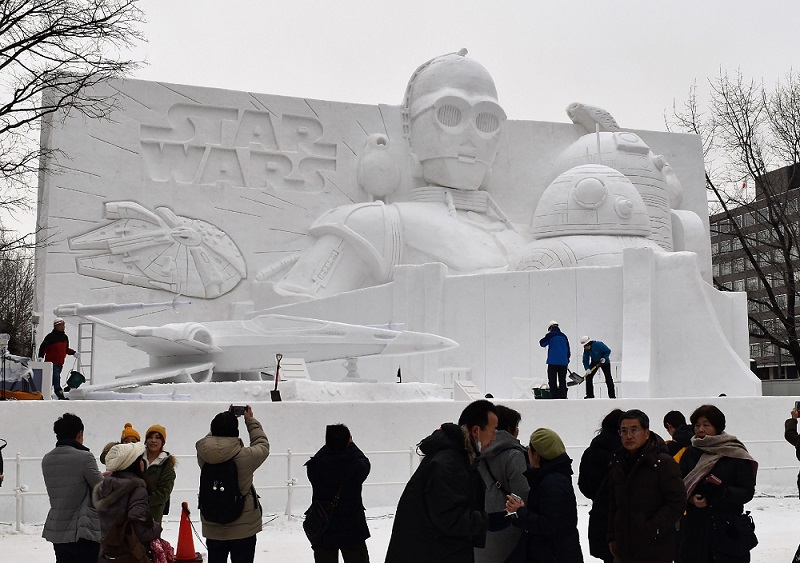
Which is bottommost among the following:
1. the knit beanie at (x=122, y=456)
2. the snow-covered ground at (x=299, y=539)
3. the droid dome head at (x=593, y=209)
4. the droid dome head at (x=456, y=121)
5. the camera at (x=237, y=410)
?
the snow-covered ground at (x=299, y=539)

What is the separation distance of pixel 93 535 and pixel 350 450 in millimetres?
1489

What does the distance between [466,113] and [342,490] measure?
48.5 ft

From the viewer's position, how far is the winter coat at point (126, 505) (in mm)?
4980

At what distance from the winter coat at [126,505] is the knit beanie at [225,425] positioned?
27.0 inches

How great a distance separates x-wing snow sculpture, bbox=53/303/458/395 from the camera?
45.1ft

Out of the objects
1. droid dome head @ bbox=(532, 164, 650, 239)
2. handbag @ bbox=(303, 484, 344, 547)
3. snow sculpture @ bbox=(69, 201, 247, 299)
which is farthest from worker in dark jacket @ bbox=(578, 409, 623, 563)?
snow sculpture @ bbox=(69, 201, 247, 299)

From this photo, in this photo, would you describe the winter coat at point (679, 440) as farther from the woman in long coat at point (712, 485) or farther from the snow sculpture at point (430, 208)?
the snow sculpture at point (430, 208)

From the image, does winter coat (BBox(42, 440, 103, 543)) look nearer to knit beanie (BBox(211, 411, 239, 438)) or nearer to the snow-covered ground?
knit beanie (BBox(211, 411, 239, 438))

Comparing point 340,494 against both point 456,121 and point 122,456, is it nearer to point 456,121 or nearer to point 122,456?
point 122,456

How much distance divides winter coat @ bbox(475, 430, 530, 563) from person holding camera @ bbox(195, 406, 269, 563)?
4.63 ft

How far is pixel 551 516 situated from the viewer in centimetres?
473

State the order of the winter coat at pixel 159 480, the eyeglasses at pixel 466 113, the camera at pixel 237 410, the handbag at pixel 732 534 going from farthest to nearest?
1. the eyeglasses at pixel 466 113
2. the winter coat at pixel 159 480
3. the camera at pixel 237 410
4. the handbag at pixel 732 534

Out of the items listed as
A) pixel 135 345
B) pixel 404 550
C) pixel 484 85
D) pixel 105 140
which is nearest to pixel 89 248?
pixel 105 140

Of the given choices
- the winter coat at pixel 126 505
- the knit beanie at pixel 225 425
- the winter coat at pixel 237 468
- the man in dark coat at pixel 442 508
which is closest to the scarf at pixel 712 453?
the man in dark coat at pixel 442 508
